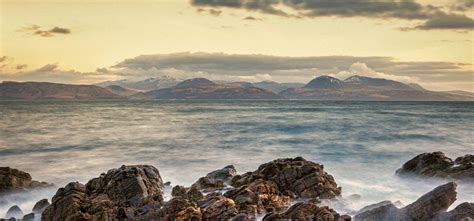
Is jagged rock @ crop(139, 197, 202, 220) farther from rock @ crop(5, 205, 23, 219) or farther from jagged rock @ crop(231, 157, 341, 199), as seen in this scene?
rock @ crop(5, 205, 23, 219)

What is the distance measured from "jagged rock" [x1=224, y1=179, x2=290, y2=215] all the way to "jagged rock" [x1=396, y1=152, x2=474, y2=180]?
9252mm

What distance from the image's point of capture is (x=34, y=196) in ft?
72.3

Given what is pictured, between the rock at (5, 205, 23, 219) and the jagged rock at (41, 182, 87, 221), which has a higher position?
the jagged rock at (41, 182, 87, 221)

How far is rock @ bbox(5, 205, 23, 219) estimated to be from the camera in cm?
1884

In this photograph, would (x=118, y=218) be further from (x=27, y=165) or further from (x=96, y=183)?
(x=27, y=165)

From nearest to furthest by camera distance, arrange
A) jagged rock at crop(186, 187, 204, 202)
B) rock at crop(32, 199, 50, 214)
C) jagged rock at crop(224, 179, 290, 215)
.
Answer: jagged rock at crop(224, 179, 290, 215) → jagged rock at crop(186, 187, 204, 202) → rock at crop(32, 199, 50, 214)

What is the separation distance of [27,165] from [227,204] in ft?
74.5

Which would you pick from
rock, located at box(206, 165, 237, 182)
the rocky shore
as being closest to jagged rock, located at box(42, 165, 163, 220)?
the rocky shore

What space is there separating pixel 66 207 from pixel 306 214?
9238 millimetres

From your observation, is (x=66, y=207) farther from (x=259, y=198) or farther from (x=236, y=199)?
(x=259, y=198)

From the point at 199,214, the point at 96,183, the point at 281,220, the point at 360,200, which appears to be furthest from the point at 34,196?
the point at 360,200

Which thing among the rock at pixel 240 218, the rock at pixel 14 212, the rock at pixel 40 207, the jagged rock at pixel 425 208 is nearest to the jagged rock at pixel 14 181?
the rock at pixel 14 212

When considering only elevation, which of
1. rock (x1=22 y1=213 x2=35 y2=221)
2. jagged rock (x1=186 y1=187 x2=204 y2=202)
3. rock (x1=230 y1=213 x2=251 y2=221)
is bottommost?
rock (x1=22 y1=213 x2=35 y2=221)

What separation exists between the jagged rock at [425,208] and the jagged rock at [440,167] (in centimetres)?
737
